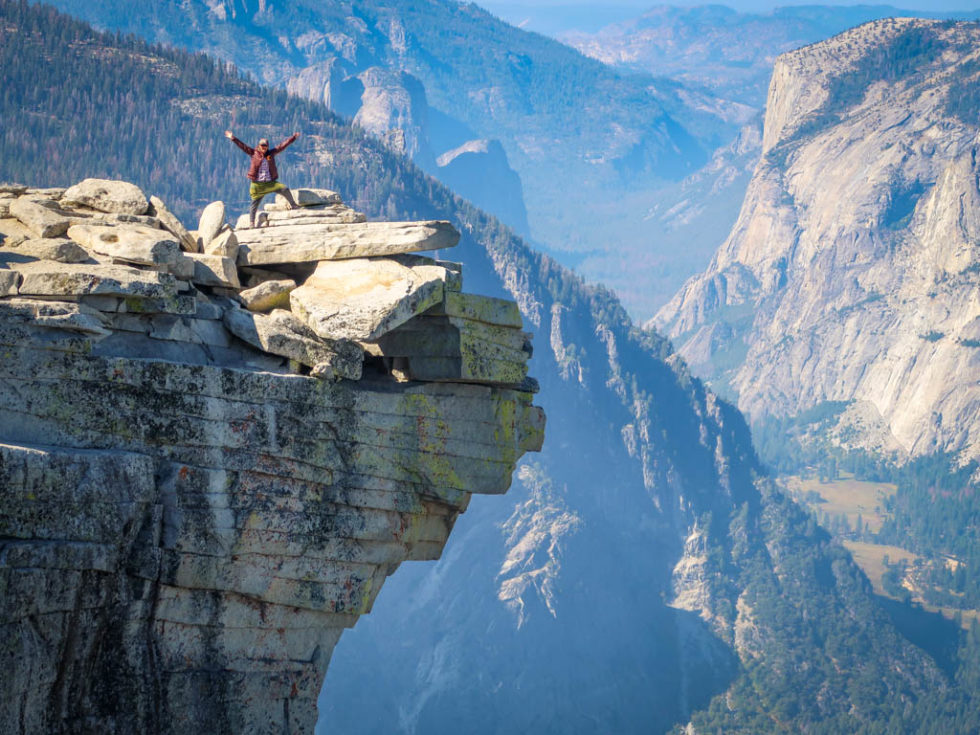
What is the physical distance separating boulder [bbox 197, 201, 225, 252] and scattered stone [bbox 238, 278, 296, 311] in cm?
236

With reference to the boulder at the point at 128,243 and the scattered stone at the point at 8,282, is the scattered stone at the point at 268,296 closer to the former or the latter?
the boulder at the point at 128,243

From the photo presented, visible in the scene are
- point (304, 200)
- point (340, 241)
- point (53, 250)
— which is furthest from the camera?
point (304, 200)

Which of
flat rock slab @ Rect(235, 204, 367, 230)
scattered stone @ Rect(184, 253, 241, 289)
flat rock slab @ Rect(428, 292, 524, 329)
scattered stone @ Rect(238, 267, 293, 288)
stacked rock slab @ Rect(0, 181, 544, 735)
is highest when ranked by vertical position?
flat rock slab @ Rect(235, 204, 367, 230)

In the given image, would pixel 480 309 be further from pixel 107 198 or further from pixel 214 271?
pixel 107 198

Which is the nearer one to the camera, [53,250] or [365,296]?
[53,250]

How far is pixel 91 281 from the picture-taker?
26.2 m

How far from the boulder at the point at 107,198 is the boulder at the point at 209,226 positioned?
154 cm

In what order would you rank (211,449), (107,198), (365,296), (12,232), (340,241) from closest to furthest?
(211,449)
(12,232)
(365,296)
(340,241)
(107,198)

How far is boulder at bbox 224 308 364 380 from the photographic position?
28094mm

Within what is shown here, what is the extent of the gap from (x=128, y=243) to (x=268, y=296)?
3.68 metres

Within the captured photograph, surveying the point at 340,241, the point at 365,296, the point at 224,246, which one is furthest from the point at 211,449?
the point at 340,241

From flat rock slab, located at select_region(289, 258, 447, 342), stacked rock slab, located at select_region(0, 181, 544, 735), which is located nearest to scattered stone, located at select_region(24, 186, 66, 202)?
stacked rock slab, located at select_region(0, 181, 544, 735)

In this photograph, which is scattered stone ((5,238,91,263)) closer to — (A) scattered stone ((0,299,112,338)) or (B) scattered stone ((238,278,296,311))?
(A) scattered stone ((0,299,112,338))

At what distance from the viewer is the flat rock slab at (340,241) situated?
100 feet
